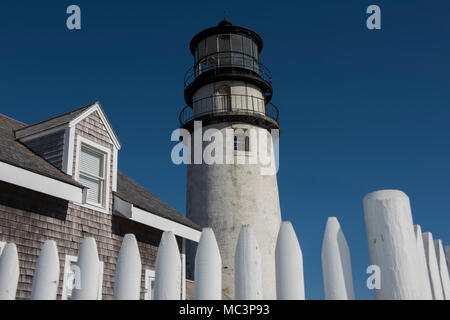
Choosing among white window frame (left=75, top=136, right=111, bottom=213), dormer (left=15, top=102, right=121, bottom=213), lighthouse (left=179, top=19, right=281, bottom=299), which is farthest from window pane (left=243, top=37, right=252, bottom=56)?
white window frame (left=75, top=136, right=111, bottom=213)

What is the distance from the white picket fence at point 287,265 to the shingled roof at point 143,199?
6.89m

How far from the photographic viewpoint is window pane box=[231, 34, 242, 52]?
77.6 feet

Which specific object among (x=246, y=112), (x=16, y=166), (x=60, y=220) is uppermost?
A: (x=246, y=112)

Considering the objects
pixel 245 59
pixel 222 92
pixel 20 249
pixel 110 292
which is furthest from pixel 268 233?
pixel 20 249

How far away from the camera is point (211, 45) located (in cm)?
2388

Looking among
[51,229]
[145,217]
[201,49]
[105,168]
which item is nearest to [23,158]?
[51,229]

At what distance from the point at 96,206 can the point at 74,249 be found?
1.06 m

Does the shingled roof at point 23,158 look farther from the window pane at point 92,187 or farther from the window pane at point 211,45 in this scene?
the window pane at point 211,45

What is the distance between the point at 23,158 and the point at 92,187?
5.68ft

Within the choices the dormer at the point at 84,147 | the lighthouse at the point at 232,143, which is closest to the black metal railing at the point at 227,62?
the lighthouse at the point at 232,143

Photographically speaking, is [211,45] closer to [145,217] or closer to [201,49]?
[201,49]

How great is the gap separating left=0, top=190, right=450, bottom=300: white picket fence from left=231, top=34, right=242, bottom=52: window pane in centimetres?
2104
